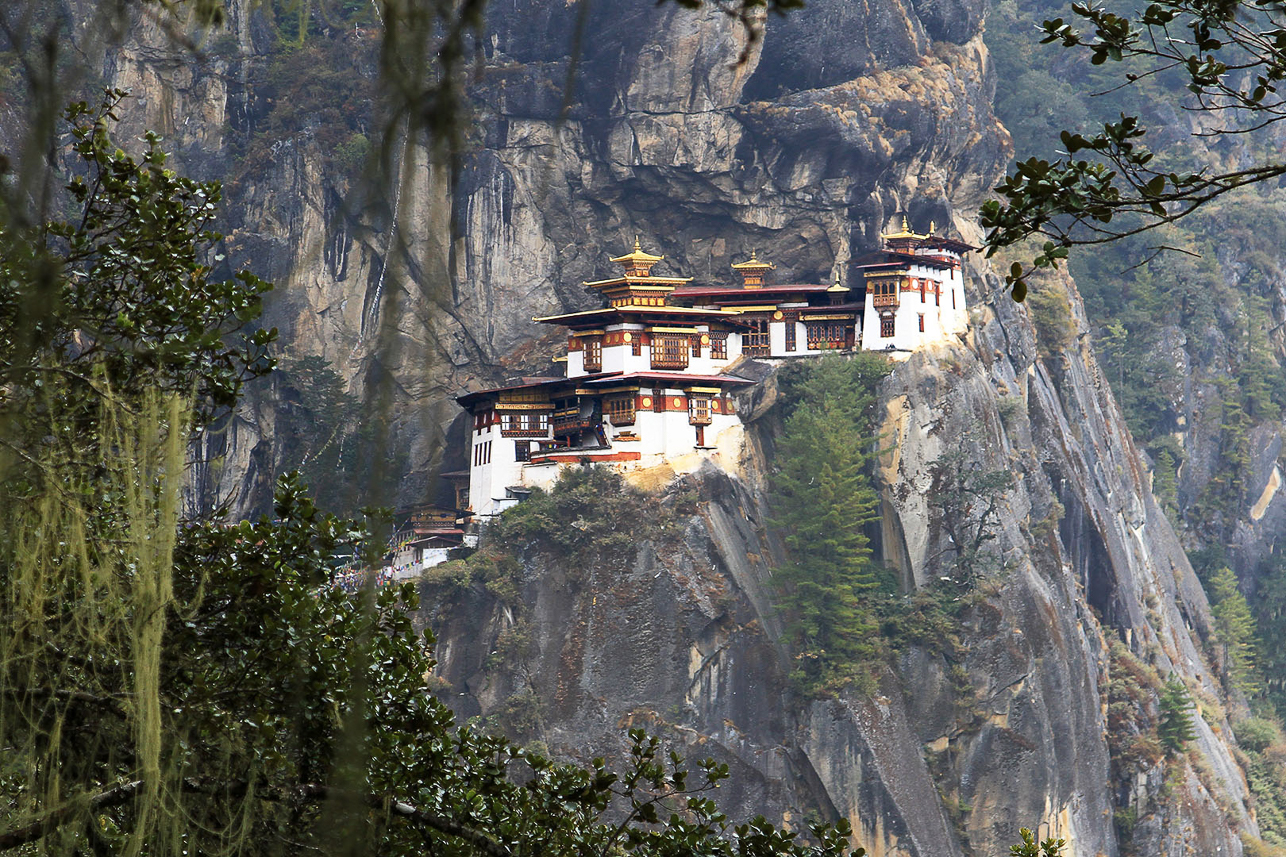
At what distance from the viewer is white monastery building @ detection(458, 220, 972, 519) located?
41250mm

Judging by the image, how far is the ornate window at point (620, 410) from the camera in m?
41.1

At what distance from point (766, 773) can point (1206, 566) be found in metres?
32.6

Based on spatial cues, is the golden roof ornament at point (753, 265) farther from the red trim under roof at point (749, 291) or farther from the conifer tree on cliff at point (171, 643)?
the conifer tree on cliff at point (171, 643)

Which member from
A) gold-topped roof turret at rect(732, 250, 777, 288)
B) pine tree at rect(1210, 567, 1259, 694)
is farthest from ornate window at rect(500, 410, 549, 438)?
pine tree at rect(1210, 567, 1259, 694)

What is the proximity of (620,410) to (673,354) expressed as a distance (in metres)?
2.69

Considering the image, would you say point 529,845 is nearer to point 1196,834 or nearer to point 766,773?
point 766,773

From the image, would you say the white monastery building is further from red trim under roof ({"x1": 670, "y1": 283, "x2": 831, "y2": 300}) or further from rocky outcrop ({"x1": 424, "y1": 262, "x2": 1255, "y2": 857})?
rocky outcrop ({"x1": 424, "y1": 262, "x2": 1255, "y2": 857})

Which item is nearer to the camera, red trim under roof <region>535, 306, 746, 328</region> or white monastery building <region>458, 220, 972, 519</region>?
white monastery building <region>458, 220, 972, 519</region>

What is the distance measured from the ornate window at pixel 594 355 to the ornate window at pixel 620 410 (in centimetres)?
175

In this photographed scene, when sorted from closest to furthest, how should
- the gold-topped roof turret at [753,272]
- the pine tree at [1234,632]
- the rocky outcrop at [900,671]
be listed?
the rocky outcrop at [900,671], the gold-topped roof turret at [753,272], the pine tree at [1234,632]

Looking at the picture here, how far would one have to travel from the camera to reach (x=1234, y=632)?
5794 cm

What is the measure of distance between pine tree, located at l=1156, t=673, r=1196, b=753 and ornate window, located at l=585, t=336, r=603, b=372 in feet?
68.4

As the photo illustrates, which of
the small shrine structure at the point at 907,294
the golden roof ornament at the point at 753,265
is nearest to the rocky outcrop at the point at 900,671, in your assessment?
the small shrine structure at the point at 907,294

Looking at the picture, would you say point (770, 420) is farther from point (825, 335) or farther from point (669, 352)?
point (669, 352)
